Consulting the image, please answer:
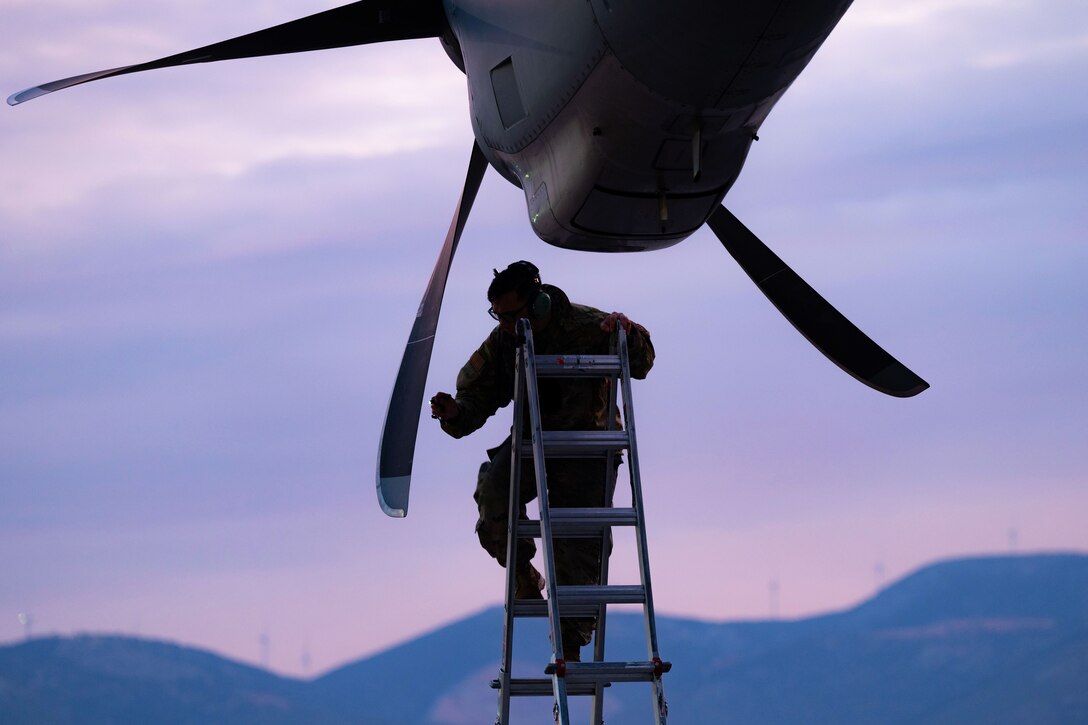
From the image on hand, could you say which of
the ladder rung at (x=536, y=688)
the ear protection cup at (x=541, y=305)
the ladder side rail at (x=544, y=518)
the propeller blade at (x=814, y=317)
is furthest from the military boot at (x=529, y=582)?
the propeller blade at (x=814, y=317)

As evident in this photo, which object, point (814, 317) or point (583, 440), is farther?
point (814, 317)

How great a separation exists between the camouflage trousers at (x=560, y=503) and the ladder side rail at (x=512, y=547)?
36 centimetres

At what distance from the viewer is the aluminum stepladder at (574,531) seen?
866cm

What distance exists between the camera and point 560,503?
34.4 ft

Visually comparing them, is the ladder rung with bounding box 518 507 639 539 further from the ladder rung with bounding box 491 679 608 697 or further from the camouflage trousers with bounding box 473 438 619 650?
the ladder rung with bounding box 491 679 608 697

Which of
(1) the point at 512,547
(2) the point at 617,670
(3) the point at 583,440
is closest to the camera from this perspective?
(2) the point at 617,670

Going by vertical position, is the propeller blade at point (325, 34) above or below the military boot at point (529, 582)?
above

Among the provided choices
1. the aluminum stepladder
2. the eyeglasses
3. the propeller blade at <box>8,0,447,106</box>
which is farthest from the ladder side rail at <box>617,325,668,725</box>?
the propeller blade at <box>8,0,447,106</box>

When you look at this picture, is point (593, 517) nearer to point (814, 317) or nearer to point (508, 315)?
point (508, 315)

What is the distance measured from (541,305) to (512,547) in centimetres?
173

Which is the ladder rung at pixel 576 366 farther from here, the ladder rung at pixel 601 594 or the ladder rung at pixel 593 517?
the ladder rung at pixel 601 594

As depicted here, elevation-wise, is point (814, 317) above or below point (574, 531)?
above

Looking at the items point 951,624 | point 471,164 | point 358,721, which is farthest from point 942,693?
point 471,164

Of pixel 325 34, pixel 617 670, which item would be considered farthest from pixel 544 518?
pixel 325 34
